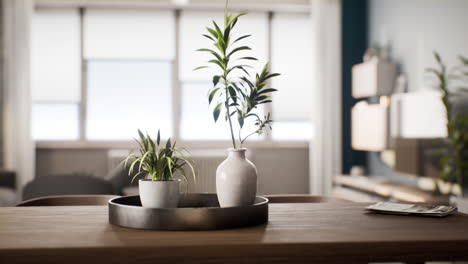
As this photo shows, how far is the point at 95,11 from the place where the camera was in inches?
248

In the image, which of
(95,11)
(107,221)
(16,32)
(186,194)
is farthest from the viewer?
(95,11)

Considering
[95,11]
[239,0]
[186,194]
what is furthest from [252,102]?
[95,11]

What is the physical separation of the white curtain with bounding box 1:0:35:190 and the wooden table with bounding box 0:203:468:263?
466 centimetres

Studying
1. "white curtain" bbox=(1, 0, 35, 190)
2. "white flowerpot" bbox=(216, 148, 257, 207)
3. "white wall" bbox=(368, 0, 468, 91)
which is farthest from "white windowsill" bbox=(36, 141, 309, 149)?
"white flowerpot" bbox=(216, 148, 257, 207)

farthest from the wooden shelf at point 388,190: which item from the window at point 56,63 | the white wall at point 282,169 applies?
the window at point 56,63

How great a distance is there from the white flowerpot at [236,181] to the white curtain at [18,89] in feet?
16.0

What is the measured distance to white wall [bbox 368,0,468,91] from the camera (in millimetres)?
4164

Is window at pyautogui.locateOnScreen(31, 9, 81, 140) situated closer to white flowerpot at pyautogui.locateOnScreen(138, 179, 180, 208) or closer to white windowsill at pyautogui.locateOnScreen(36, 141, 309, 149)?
white windowsill at pyautogui.locateOnScreen(36, 141, 309, 149)

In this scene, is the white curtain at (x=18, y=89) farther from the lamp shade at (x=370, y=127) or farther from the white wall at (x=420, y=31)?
the white wall at (x=420, y=31)

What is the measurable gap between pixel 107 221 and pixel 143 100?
4887 millimetres

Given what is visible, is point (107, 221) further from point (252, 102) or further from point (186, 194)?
point (252, 102)

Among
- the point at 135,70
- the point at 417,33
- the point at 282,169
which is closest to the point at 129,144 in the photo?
the point at 135,70

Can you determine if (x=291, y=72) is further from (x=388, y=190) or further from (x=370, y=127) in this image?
(x=388, y=190)

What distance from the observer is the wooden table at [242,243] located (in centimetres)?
123
